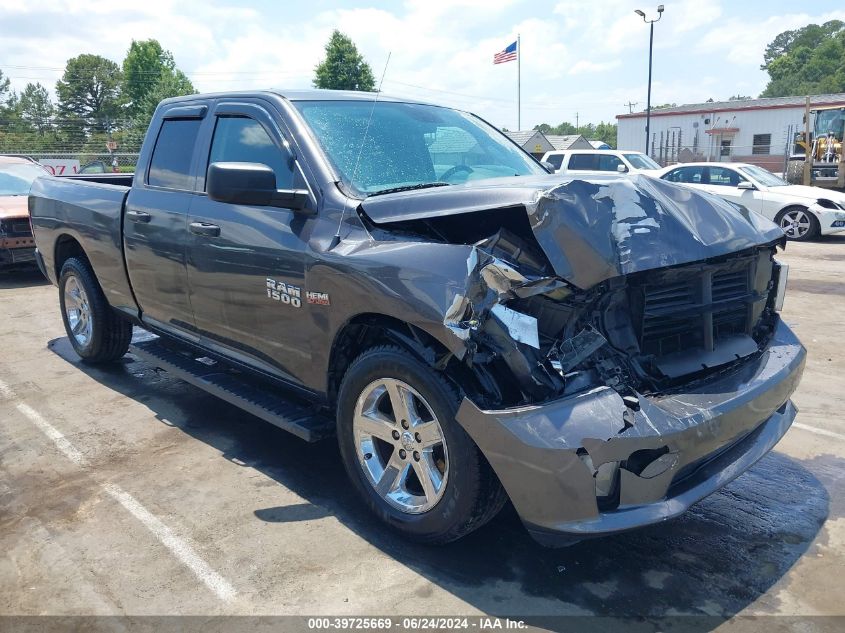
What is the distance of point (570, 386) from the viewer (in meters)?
2.69

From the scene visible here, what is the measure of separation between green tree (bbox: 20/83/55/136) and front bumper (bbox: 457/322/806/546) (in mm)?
71313

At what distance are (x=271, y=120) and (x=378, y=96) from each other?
787 mm

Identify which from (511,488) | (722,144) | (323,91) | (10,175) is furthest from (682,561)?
(722,144)

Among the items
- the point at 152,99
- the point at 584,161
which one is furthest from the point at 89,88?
the point at 584,161

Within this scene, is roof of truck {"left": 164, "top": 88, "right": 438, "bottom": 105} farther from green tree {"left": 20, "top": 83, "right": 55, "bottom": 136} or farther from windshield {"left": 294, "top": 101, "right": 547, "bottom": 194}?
green tree {"left": 20, "top": 83, "right": 55, "bottom": 136}

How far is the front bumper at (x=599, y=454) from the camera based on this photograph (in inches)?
97.7

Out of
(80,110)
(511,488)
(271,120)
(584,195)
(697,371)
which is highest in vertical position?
(80,110)

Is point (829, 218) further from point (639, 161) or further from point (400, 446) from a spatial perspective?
point (400, 446)

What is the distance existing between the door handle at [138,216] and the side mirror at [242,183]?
1.51 m

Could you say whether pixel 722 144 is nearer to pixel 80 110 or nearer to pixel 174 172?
pixel 174 172

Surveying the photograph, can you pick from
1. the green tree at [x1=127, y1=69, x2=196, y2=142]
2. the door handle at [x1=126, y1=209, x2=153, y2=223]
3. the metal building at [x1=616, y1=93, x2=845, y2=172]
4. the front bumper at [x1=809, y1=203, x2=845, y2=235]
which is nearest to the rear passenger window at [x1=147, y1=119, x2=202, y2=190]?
the door handle at [x1=126, y1=209, x2=153, y2=223]

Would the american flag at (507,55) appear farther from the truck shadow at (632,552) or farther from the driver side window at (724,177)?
the truck shadow at (632,552)

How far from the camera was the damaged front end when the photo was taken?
253 cm

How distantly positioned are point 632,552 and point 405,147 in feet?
7.82
